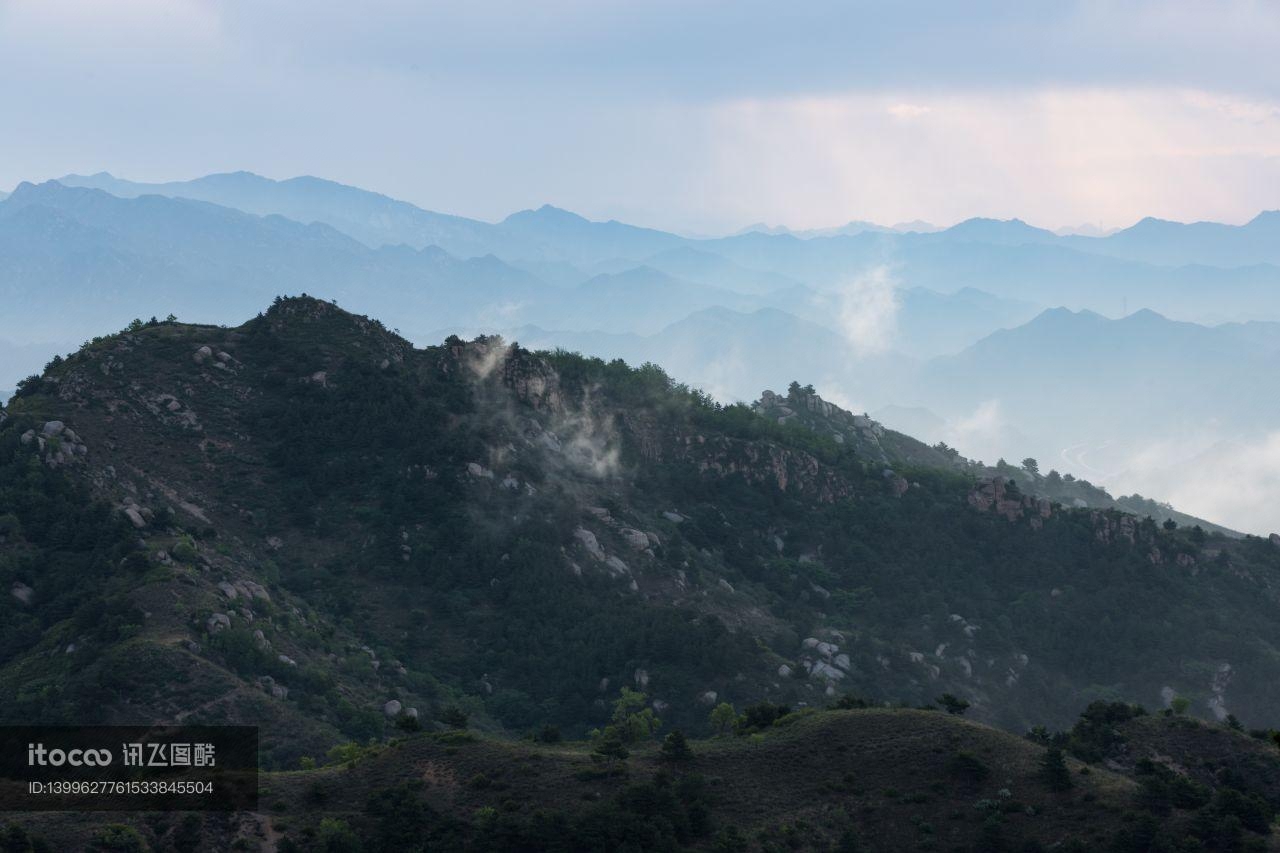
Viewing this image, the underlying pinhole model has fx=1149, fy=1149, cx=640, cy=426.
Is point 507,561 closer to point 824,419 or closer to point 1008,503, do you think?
point 1008,503

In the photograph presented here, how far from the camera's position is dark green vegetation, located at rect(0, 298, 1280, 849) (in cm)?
7894

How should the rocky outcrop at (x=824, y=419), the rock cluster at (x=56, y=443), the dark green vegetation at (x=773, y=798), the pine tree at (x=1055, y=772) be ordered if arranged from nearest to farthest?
the dark green vegetation at (x=773, y=798), the pine tree at (x=1055, y=772), the rock cluster at (x=56, y=443), the rocky outcrop at (x=824, y=419)

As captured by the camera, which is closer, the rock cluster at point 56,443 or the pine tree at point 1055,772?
the pine tree at point 1055,772

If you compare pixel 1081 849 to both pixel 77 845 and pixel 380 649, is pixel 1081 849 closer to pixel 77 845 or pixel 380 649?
pixel 77 845

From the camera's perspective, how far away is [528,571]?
11125cm

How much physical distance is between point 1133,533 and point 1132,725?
2588 inches

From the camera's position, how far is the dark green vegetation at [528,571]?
78938 mm

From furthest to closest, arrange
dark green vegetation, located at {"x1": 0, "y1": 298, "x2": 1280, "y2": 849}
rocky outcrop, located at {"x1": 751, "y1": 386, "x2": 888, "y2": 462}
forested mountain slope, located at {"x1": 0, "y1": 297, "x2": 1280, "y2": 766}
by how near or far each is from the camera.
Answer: rocky outcrop, located at {"x1": 751, "y1": 386, "x2": 888, "y2": 462} < forested mountain slope, located at {"x1": 0, "y1": 297, "x2": 1280, "y2": 766} < dark green vegetation, located at {"x1": 0, "y1": 298, "x2": 1280, "y2": 849}

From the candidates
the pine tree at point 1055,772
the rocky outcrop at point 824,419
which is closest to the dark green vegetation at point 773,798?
the pine tree at point 1055,772

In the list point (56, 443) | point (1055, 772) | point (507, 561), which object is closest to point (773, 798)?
point (1055, 772)

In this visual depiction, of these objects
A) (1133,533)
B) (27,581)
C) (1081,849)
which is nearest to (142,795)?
(27,581)

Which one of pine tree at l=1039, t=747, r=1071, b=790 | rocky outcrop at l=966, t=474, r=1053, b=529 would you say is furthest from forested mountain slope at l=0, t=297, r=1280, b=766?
pine tree at l=1039, t=747, r=1071, b=790

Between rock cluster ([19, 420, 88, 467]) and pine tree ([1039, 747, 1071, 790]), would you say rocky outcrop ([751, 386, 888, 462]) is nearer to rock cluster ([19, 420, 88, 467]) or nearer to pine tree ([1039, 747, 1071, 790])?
rock cluster ([19, 420, 88, 467])

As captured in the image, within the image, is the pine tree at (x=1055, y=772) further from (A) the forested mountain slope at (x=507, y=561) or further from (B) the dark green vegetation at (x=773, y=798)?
(A) the forested mountain slope at (x=507, y=561)
